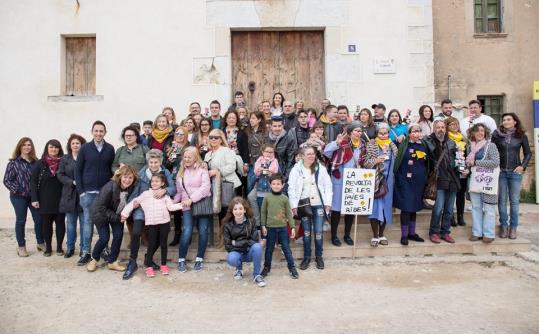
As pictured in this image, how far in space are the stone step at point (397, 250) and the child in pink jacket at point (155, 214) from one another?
0.49 metres

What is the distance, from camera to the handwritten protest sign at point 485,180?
577cm

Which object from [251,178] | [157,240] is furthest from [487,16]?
[157,240]

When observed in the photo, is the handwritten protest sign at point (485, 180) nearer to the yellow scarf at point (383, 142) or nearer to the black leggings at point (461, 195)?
the black leggings at point (461, 195)

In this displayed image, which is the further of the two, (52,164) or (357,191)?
(52,164)

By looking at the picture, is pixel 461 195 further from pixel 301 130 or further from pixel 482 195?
pixel 301 130

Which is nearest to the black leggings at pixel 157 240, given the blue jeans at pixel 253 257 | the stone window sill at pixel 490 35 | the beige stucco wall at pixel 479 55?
the blue jeans at pixel 253 257

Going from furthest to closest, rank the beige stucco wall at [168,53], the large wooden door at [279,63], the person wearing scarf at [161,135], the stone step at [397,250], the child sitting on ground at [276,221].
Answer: the large wooden door at [279,63], the beige stucco wall at [168,53], the person wearing scarf at [161,135], the stone step at [397,250], the child sitting on ground at [276,221]

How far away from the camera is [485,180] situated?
581cm

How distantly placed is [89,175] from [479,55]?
8468mm

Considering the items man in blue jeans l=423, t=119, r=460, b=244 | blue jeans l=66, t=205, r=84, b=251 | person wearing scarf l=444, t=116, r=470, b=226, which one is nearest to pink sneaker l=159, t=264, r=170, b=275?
blue jeans l=66, t=205, r=84, b=251

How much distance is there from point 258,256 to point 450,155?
10.1ft

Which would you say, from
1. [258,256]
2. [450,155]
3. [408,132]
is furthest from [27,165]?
[450,155]

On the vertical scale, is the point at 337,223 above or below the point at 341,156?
below

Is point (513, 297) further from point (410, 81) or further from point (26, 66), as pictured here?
point (26, 66)
